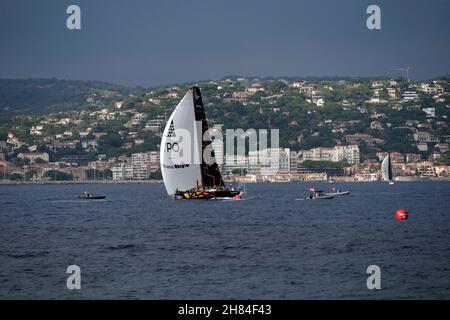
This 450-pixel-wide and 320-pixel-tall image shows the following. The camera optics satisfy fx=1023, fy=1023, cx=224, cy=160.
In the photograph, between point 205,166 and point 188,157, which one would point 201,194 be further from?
point 188,157

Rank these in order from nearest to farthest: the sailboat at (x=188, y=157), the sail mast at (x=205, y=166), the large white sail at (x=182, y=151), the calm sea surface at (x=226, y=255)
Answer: the calm sea surface at (x=226, y=255) < the large white sail at (x=182, y=151) < the sailboat at (x=188, y=157) < the sail mast at (x=205, y=166)

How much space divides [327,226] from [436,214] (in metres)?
16.6

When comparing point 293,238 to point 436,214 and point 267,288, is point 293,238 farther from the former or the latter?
point 436,214

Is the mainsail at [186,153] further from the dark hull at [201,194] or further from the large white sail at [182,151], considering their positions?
the dark hull at [201,194]

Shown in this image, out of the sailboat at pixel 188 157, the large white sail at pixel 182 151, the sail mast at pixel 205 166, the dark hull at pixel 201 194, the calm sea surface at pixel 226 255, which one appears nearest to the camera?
the calm sea surface at pixel 226 255

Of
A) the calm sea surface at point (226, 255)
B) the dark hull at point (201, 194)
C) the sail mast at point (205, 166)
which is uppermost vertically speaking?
the sail mast at point (205, 166)

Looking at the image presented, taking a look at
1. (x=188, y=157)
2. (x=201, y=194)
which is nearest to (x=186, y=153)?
(x=188, y=157)

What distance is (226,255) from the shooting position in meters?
46.6

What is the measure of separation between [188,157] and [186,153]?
540mm

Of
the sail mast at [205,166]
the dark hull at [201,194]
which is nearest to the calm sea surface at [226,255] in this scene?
the dark hull at [201,194]

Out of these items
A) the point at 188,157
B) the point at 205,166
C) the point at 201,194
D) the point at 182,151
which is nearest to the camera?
the point at 188,157

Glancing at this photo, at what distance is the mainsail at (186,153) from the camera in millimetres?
86688

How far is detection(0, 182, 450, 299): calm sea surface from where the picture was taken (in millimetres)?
36719

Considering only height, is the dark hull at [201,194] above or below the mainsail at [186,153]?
below
